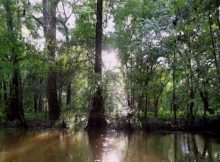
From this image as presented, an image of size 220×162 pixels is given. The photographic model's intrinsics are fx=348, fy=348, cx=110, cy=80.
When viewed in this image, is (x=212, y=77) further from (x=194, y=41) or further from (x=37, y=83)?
(x=37, y=83)

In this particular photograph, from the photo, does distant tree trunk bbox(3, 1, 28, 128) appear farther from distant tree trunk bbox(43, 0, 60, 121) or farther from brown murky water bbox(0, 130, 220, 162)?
brown murky water bbox(0, 130, 220, 162)

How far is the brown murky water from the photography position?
8.49m

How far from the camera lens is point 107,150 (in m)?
9.91

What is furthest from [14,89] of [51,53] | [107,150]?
[107,150]

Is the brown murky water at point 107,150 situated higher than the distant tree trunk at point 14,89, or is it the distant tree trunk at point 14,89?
the distant tree trunk at point 14,89

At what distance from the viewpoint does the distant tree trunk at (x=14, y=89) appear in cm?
1589

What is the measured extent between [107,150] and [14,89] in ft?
33.1

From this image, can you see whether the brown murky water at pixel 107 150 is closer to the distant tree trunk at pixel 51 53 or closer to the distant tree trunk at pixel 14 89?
the distant tree trunk at pixel 14 89

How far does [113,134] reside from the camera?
47.4 ft

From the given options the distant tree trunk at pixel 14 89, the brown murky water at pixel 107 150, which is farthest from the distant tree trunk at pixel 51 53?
the brown murky water at pixel 107 150

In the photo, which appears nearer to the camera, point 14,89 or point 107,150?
point 107,150

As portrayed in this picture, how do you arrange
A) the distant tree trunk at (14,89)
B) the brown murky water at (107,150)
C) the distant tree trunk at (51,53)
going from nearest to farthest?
1. the brown murky water at (107,150)
2. the distant tree trunk at (14,89)
3. the distant tree trunk at (51,53)

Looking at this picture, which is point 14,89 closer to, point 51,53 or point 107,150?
point 51,53

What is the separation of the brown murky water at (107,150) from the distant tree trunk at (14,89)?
12.4 ft
